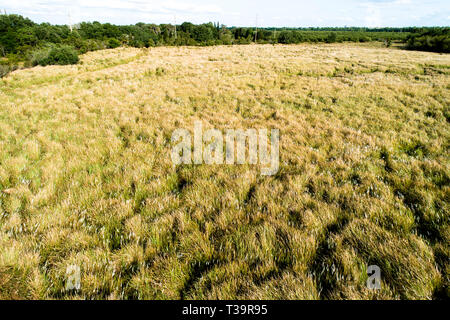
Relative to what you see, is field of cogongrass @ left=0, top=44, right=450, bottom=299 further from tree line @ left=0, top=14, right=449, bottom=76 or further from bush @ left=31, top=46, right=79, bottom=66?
tree line @ left=0, top=14, right=449, bottom=76

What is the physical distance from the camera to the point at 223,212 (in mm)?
3211

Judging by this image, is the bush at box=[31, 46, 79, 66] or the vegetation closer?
the bush at box=[31, 46, 79, 66]

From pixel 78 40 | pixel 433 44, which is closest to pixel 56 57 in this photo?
pixel 78 40

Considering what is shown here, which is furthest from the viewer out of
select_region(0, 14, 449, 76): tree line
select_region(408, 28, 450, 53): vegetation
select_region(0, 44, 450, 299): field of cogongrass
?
select_region(408, 28, 450, 53): vegetation

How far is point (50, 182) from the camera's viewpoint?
404cm

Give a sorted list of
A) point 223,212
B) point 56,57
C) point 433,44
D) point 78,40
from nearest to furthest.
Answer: point 223,212
point 56,57
point 78,40
point 433,44

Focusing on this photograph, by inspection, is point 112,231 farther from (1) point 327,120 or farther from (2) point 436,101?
(2) point 436,101

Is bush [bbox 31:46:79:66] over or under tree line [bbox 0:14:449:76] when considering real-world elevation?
under

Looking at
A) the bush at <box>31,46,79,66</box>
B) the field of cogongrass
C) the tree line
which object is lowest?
the field of cogongrass

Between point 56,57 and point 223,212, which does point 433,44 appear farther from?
point 56,57

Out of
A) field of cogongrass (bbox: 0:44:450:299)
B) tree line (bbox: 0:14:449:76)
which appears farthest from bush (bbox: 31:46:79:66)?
field of cogongrass (bbox: 0:44:450:299)

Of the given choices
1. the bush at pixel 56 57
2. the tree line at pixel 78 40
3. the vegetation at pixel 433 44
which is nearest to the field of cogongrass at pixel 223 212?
the bush at pixel 56 57

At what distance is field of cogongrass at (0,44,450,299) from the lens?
2213 millimetres
